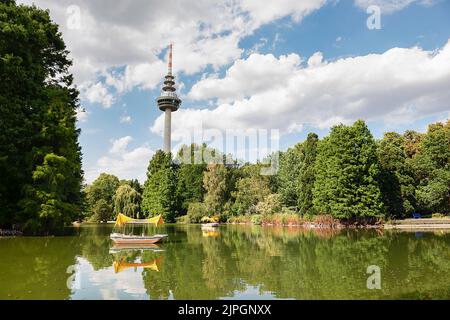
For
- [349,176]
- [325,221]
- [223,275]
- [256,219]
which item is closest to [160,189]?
[256,219]

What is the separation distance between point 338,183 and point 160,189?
130 ft

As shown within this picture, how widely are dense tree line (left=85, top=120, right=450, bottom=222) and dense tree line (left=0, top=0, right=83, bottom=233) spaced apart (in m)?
32.1

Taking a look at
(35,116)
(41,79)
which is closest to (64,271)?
(35,116)

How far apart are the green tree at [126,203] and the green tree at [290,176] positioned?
1229 inches

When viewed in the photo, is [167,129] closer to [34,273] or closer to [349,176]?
[349,176]

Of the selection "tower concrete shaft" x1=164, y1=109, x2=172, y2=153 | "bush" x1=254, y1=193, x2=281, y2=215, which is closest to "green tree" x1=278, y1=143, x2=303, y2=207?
"bush" x1=254, y1=193, x2=281, y2=215

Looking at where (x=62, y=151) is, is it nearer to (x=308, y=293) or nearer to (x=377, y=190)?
(x=308, y=293)

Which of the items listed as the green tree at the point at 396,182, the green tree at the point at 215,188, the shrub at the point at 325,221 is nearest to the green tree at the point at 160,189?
the green tree at the point at 215,188

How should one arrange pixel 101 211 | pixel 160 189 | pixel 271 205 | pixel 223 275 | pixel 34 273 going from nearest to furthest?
pixel 34 273
pixel 223 275
pixel 271 205
pixel 160 189
pixel 101 211

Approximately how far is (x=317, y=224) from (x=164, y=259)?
112ft

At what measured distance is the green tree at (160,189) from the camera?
73.9 metres

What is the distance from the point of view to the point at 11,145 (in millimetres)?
26906

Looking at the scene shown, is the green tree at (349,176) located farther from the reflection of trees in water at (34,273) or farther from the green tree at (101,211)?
the green tree at (101,211)

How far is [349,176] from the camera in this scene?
4688cm
